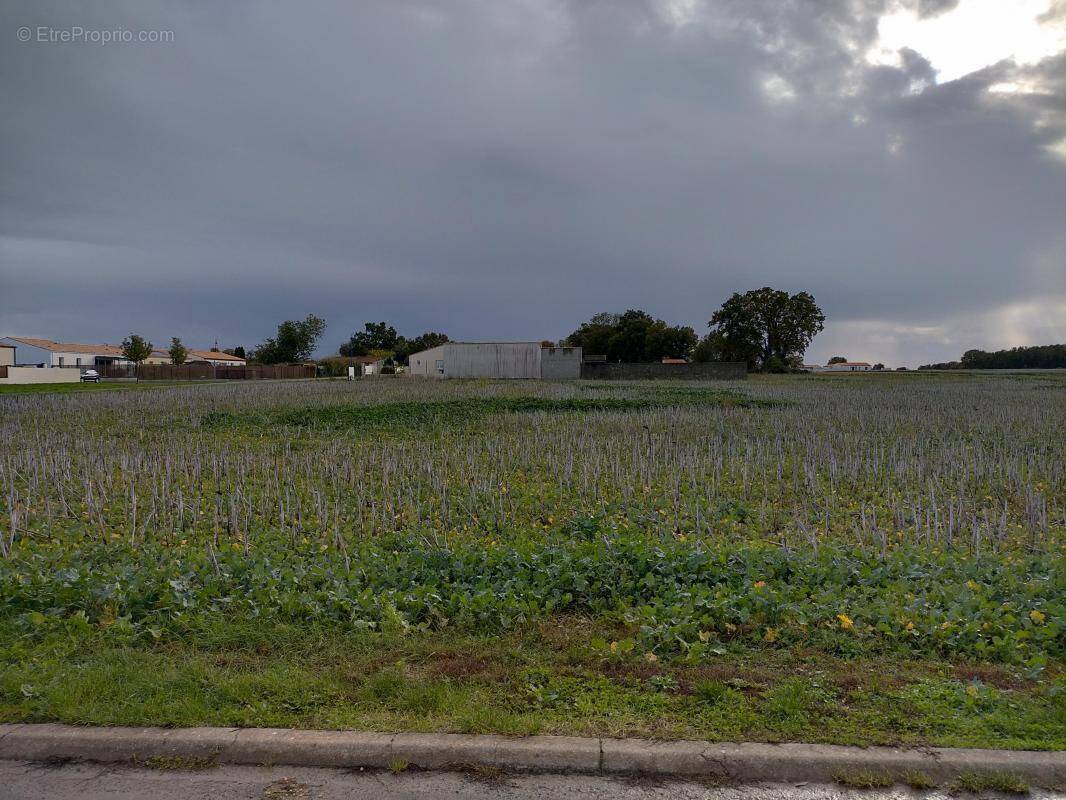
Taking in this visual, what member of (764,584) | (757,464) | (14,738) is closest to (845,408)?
(757,464)

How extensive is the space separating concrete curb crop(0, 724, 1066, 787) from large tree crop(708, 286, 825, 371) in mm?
84115

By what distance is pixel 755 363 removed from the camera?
85875 millimetres

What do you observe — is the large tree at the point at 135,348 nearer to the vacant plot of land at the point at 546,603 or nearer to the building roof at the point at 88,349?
the building roof at the point at 88,349

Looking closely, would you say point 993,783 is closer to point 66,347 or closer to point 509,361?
point 509,361

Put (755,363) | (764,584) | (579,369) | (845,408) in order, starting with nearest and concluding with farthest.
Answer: (764,584) → (845,408) → (579,369) → (755,363)

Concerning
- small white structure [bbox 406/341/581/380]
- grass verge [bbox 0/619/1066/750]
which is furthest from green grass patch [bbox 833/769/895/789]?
small white structure [bbox 406/341/581/380]

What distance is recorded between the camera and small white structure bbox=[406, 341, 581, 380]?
209 feet

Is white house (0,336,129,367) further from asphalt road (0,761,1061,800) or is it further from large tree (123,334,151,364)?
asphalt road (0,761,1061,800)

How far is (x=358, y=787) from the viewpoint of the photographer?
3572 mm

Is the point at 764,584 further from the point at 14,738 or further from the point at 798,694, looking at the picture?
the point at 14,738

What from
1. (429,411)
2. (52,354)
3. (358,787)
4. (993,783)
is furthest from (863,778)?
(52,354)

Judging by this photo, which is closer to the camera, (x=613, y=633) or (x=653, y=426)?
(x=613, y=633)

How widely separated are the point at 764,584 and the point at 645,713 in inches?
83.1

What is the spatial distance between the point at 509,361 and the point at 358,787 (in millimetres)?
60826
